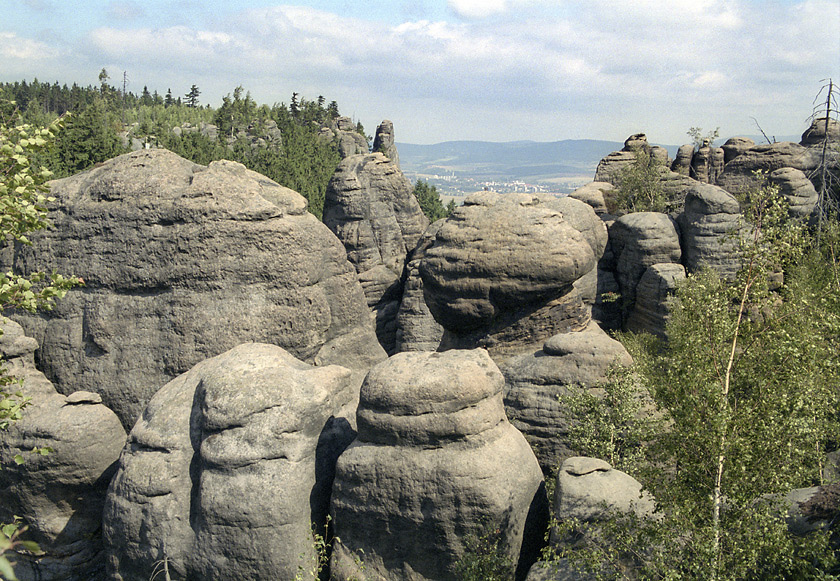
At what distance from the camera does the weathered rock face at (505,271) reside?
20500 mm

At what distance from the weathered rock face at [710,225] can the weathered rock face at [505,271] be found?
50.4ft

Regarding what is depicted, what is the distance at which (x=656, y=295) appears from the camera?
112 ft

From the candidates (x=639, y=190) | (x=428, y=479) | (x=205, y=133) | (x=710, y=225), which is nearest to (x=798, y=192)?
(x=639, y=190)

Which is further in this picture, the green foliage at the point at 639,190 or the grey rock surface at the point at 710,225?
the green foliage at the point at 639,190

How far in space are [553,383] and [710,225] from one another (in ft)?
68.6

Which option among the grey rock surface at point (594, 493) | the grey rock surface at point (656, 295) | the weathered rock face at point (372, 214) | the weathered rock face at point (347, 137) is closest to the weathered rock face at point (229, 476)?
the grey rock surface at point (594, 493)

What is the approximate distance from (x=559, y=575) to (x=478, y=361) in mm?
4558

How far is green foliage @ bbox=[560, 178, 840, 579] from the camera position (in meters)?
8.87

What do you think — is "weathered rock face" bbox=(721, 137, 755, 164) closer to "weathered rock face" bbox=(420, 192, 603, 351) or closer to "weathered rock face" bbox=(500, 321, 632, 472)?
"weathered rock face" bbox=(420, 192, 603, 351)

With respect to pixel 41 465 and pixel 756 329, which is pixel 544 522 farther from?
pixel 41 465

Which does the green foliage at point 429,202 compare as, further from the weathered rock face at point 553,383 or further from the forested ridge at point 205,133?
the weathered rock face at point 553,383

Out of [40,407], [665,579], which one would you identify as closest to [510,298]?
[665,579]

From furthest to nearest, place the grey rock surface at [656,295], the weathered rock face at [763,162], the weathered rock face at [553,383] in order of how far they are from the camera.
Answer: the weathered rock face at [763,162], the grey rock surface at [656,295], the weathered rock face at [553,383]

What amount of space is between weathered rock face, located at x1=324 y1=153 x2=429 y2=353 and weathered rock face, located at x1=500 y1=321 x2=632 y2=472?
25.7 meters
